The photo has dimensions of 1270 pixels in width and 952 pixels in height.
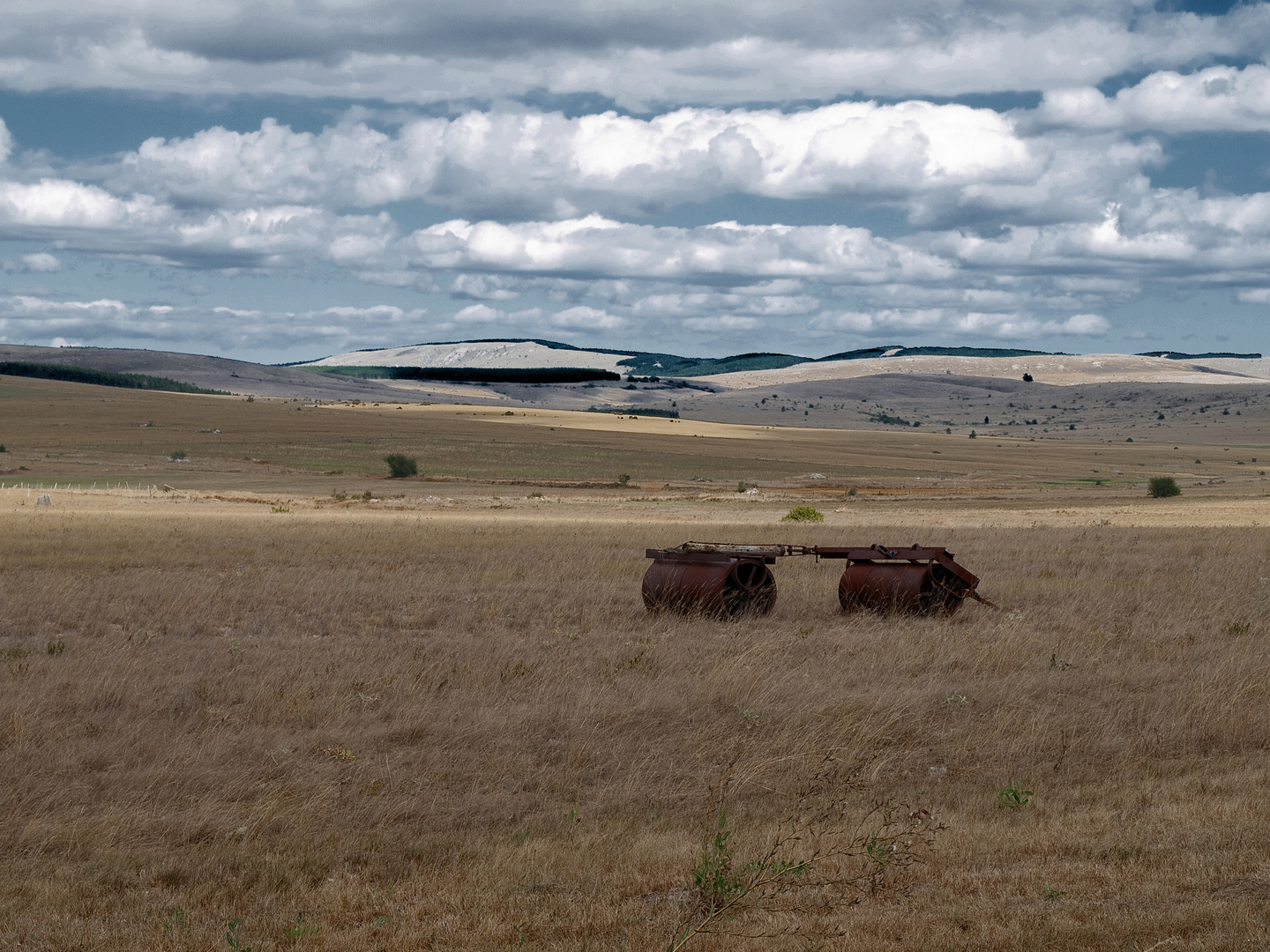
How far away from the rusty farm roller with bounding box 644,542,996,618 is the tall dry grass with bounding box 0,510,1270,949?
22.5 inches

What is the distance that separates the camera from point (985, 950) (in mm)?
6203

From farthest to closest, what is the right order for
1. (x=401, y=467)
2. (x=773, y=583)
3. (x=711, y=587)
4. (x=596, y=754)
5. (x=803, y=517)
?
(x=401, y=467)
(x=803, y=517)
(x=773, y=583)
(x=711, y=587)
(x=596, y=754)

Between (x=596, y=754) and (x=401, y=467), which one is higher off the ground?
(x=596, y=754)

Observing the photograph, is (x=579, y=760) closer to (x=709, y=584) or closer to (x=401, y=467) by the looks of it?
(x=709, y=584)

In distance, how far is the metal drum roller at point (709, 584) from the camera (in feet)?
60.1

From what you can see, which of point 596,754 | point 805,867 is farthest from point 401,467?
point 805,867

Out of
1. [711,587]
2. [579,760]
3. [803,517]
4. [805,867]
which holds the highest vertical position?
[711,587]

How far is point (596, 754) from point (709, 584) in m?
8.05

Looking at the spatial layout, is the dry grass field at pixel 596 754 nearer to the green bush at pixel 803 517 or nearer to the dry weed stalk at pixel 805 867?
the dry weed stalk at pixel 805 867

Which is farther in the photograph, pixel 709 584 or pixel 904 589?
pixel 904 589

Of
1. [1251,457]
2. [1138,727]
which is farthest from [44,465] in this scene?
[1251,457]

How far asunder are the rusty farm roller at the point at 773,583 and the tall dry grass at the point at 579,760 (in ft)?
1.87

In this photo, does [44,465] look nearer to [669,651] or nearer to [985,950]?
[669,651]

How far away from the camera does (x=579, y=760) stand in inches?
407
